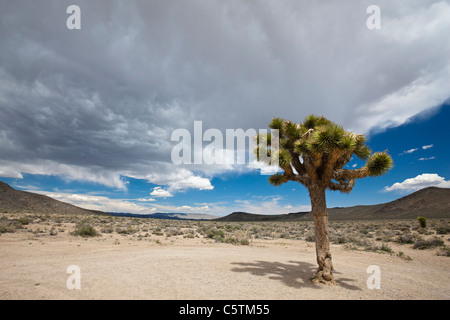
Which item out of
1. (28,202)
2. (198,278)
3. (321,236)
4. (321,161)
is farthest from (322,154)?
(28,202)

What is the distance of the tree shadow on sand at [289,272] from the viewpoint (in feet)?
24.9

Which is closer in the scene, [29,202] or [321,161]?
[321,161]

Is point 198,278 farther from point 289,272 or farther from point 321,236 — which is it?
point 321,236

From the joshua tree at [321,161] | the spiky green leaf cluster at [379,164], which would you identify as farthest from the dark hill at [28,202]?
the spiky green leaf cluster at [379,164]

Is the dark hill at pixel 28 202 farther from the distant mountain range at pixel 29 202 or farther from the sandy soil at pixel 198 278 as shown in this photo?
the sandy soil at pixel 198 278

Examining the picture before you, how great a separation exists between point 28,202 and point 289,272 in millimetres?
94475

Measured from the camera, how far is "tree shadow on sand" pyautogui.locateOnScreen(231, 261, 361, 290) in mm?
7590

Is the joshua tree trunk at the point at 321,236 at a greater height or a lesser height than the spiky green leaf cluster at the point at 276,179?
lesser

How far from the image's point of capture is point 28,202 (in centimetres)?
7362

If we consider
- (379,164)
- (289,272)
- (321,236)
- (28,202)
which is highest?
(379,164)

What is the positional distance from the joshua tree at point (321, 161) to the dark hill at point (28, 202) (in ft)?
261

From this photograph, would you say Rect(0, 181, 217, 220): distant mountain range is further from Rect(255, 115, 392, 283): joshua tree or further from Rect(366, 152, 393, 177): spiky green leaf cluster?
Rect(366, 152, 393, 177): spiky green leaf cluster

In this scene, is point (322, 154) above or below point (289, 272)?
above
